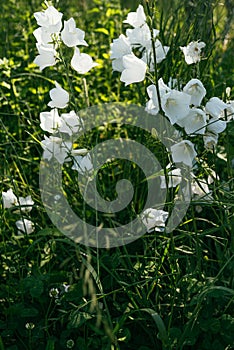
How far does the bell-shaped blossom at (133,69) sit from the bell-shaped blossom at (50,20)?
22 cm

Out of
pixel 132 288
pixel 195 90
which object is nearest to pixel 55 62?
pixel 195 90

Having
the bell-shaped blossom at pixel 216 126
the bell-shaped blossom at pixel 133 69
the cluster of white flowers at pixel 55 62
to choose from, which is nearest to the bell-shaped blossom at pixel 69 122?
the cluster of white flowers at pixel 55 62

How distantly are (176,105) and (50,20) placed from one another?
400mm

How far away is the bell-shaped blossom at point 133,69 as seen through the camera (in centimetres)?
131

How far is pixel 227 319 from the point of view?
1347 mm

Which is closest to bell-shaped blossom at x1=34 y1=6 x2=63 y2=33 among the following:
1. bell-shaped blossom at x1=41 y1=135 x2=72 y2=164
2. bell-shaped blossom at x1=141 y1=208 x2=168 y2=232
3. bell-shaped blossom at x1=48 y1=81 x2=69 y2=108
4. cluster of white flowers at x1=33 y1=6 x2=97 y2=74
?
cluster of white flowers at x1=33 y1=6 x2=97 y2=74

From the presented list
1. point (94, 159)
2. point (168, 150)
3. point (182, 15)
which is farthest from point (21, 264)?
point (182, 15)

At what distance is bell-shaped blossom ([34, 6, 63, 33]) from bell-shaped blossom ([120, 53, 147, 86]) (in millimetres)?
217

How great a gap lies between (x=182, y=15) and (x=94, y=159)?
2.85 ft

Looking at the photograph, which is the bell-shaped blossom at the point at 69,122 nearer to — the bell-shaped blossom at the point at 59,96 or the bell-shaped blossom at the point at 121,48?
the bell-shaped blossom at the point at 59,96

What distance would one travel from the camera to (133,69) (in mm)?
1325

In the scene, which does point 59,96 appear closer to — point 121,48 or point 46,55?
point 46,55

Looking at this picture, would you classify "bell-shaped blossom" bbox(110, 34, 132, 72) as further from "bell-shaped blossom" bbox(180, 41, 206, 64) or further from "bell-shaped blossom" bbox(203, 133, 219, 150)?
"bell-shaped blossom" bbox(203, 133, 219, 150)

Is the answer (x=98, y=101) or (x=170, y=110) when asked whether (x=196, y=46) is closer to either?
(x=170, y=110)
